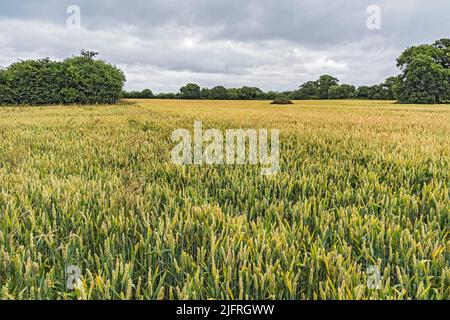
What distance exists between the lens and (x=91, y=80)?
36.8m

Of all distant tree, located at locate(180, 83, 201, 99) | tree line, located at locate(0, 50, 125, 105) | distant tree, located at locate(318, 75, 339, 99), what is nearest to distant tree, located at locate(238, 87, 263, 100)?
distant tree, located at locate(180, 83, 201, 99)

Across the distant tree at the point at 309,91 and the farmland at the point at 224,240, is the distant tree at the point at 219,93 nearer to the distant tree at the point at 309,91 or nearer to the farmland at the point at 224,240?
the distant tree at the point at 309,91

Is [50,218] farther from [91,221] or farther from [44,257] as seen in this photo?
[44,257]

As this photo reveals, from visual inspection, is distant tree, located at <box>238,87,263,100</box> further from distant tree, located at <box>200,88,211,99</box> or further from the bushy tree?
the bushy tree

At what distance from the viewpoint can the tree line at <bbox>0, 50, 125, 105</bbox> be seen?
3198 cm

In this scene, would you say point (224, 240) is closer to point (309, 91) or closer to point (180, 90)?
point (180, 90)

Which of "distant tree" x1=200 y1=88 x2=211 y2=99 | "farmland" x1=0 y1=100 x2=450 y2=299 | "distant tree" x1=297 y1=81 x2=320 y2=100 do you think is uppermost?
"distant tree" x1=297 y1=81 x2=320 y2=100

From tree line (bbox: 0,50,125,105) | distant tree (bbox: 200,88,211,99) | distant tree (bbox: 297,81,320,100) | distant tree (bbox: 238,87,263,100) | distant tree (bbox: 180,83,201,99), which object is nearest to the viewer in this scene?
tree line (bbox: 0,50,125,105)

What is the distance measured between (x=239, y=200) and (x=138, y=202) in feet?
2.98

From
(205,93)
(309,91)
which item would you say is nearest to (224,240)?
(205,93)

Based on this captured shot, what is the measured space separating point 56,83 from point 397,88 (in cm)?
6102

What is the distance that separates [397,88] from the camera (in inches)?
2299

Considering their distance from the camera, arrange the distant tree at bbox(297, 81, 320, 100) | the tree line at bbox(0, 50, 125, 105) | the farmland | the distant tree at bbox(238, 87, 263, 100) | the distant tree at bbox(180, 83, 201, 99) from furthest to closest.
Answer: the distant tree at bbox(297, 81, 320, 100) < the distant tree at bbox(238, 87, 263, 100) < the distant tree at bbox(180, 83, 201, 99) < the tree line at bbox(0, 50, 125, 105) < the farmland

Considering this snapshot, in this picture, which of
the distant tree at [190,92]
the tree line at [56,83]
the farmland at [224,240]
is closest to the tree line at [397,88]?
the distant tree at [190,92]
